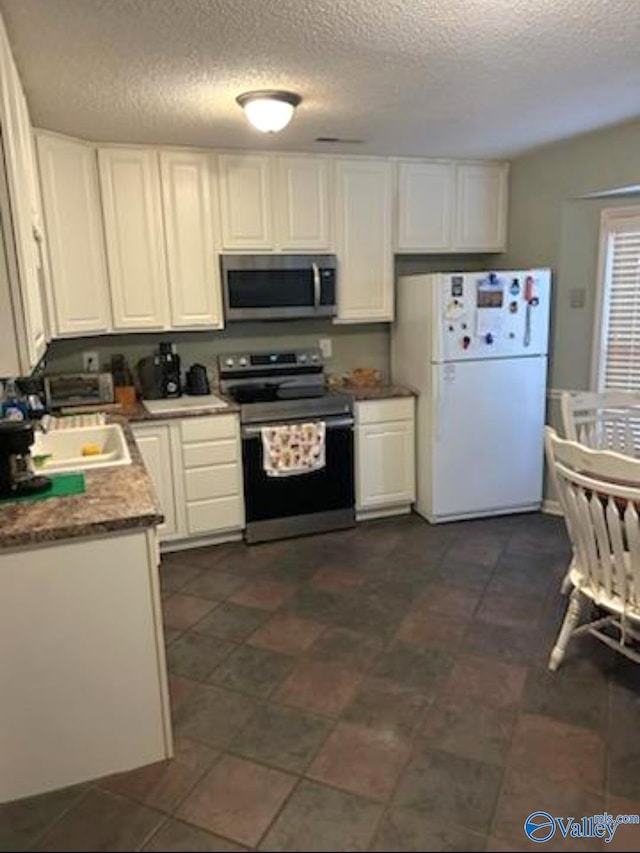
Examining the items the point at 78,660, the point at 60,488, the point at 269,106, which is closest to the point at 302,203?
the point at 269,106

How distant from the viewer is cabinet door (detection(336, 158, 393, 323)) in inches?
152

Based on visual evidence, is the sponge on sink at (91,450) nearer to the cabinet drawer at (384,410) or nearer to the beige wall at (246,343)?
the beige wall at (246,343)

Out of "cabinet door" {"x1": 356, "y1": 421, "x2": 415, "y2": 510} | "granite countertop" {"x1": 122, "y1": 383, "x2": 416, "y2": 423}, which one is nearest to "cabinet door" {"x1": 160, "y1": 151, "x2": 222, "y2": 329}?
"granite countertop" {"x1": 122, "y1": 383, "x2": 416, "y2": 423}

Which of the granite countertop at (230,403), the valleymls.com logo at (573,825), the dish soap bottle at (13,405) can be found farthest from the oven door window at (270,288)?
the valleymls.com logo at (573,825)

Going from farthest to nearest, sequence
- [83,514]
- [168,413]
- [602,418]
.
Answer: [168,413] → [602,418] → [83,514]

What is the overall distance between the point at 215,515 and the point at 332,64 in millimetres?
2387

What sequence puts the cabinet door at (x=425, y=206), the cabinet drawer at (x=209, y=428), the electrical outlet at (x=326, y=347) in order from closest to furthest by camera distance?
the cabinet drawer at (x=209, y=428) → the cabinet door at (x=425, y=206) → the electrical outlet at (x=326, y=347)

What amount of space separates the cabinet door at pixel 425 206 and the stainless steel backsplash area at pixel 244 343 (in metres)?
0.63

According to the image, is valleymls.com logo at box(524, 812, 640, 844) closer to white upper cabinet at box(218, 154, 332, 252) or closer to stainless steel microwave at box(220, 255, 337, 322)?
stainless steel microwave at box(220, 255, 337, 322)

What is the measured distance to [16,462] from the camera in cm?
203

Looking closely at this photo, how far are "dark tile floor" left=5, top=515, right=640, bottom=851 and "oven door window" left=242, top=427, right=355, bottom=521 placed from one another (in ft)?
1.44

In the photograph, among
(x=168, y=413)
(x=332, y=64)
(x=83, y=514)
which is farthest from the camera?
(x=168, y=413)

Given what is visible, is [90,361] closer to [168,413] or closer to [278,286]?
[168,413]

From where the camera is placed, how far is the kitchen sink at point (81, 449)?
2.36 metres
